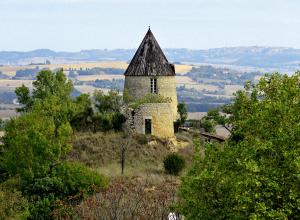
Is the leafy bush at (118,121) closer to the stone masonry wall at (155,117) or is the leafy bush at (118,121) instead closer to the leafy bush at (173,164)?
the stone masonry wall at (155,117)

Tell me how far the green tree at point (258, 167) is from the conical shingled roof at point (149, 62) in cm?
2951

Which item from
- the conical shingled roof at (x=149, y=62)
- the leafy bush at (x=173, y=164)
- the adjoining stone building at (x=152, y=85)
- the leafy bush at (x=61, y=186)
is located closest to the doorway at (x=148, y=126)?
the adjoining stone building at (x=152, y=85)

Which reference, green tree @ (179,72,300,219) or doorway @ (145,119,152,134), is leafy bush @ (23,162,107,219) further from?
doorway @ (145,119,152,134)

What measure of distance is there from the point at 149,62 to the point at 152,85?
1968mm

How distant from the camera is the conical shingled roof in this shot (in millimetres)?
50281

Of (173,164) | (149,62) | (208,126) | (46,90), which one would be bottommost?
(208,126)

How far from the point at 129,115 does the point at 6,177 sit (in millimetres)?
11680

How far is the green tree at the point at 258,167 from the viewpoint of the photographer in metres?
16.8

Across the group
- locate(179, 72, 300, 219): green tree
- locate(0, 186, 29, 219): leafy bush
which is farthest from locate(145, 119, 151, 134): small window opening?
locate(179, 72, 300, 219): green tree

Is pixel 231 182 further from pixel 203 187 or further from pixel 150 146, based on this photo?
pixel 150 146

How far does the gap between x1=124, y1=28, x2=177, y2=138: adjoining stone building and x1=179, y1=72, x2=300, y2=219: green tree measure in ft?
81.8

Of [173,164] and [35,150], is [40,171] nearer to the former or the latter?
[35,150]

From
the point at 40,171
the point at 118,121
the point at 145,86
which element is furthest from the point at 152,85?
the point at 40,171

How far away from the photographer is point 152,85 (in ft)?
165
